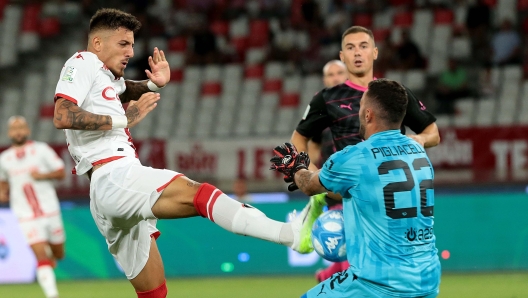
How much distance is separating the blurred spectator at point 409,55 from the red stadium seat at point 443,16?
37.6 inches

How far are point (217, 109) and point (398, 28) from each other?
3.96 metres

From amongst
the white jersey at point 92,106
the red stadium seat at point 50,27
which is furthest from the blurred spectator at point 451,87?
the white jersey at point 92,106

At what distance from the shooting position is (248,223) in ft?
17.1

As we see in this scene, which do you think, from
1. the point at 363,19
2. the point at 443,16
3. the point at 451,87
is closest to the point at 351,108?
the point at 451,87

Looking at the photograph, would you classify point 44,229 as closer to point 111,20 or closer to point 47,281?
point 47,281

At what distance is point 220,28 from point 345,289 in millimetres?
14495

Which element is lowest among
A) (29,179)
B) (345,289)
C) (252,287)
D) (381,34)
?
(252,287)

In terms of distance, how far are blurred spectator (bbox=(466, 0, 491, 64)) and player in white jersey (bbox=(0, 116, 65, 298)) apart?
8.67 meters

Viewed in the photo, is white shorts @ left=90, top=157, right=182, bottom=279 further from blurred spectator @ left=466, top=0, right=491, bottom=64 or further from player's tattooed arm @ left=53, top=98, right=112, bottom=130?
blurred spectator @ left=466, top=0, right=491, bottom=64

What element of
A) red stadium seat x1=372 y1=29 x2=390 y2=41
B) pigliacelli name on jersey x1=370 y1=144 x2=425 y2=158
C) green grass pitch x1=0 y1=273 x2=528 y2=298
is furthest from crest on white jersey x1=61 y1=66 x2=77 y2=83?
red stadium seat x1=372 y1=29 x2=390 y2=41

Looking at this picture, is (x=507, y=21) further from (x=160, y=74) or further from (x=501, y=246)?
(x=160, y=74)

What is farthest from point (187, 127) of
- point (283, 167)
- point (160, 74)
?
point (283, 167)

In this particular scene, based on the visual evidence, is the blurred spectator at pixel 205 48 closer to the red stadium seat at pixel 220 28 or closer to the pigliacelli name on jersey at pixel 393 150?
the red stadium seat at pixel 220 28

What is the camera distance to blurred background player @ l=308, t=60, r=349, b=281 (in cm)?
741
